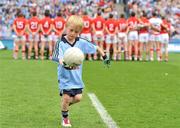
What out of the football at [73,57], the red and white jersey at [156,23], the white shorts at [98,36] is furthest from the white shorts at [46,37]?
the football at [73,57]

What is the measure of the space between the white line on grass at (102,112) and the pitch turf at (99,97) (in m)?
0.10

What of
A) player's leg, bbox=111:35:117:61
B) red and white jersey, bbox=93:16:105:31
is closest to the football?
red and white jersey, bbox=93:16:105:31

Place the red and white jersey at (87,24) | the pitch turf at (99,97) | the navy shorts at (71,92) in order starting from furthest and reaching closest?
the red and white jersey at (87,24) → the pitch turf at (99,97) → the navy shorts at (71,92)

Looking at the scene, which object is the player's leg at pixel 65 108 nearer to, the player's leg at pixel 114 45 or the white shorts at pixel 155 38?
the player's leg at pixel 114 45

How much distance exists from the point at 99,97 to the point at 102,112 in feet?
8.39

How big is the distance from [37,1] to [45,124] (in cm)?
3353

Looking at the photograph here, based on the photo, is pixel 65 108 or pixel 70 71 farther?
pixel 65 108

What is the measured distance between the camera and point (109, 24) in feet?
94.9

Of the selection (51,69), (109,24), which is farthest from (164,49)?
(51,69)

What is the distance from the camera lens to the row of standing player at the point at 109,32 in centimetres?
2864

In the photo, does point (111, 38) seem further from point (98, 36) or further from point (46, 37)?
point (46, 37)

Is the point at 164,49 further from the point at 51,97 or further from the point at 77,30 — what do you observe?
the point at 77,30

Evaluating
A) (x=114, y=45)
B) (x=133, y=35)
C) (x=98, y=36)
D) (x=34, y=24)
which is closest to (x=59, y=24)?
(x=34, y=24)

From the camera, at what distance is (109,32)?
29.1m
